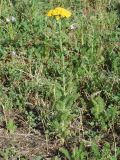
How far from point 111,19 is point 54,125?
2228 millimetres

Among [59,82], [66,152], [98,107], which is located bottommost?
[66,152]

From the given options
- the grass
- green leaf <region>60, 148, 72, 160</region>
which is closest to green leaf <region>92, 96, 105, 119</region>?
the grass

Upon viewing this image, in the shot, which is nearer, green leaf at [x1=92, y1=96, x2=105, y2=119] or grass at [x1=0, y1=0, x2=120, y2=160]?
grass at [x1=0, y1=0, x2=120, y2=160]

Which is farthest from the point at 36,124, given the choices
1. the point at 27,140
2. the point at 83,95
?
the point at 83,95

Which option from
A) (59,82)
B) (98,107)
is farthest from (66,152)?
(59,82)

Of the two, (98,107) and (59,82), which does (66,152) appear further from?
(59,82)

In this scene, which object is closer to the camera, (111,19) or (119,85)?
(119,85)

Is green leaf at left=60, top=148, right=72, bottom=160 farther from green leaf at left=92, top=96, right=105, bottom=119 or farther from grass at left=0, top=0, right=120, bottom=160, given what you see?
green leaf at left=92, top=96, right=105, bottom=119

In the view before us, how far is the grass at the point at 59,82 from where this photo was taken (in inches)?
135

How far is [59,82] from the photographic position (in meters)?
4.10

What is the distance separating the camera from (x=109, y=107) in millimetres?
3674

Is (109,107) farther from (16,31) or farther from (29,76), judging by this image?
(16,31)

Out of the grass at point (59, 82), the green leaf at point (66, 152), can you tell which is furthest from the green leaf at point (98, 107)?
the green leaf at point (66, 152)

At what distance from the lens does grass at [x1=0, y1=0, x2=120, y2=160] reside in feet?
11.2
